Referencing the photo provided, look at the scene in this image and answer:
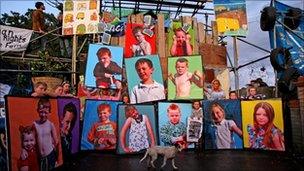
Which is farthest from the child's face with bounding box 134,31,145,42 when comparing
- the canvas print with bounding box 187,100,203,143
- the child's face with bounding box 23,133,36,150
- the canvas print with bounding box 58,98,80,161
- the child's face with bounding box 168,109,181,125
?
the child's face with bounding box 23,133,36,150

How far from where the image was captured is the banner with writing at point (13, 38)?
11531mm

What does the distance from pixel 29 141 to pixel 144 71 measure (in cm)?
567

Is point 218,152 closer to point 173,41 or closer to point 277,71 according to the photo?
point 277,71

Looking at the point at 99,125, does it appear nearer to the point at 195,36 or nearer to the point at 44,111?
the point at 44,111

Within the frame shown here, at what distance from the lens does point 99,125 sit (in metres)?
10.0

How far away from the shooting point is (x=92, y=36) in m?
14.1

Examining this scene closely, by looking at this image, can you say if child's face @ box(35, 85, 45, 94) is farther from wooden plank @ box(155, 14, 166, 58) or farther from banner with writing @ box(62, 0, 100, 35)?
wooden plank @ box(155, 14, 166, 58)

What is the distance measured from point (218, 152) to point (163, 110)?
1.97 metres

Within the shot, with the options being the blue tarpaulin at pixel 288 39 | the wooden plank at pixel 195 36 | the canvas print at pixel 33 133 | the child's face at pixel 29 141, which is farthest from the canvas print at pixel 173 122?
the child's face at pixel 29 141

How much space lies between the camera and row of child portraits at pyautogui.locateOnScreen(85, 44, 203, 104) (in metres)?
11.2

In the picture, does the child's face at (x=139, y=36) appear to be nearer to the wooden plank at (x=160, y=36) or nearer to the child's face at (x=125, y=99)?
the wooden plank at (x=160, y=36)

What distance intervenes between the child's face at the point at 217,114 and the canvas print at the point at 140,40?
306 cm

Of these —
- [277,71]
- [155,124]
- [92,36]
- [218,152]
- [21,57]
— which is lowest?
[218,152]

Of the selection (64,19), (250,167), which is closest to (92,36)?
(64,19)
